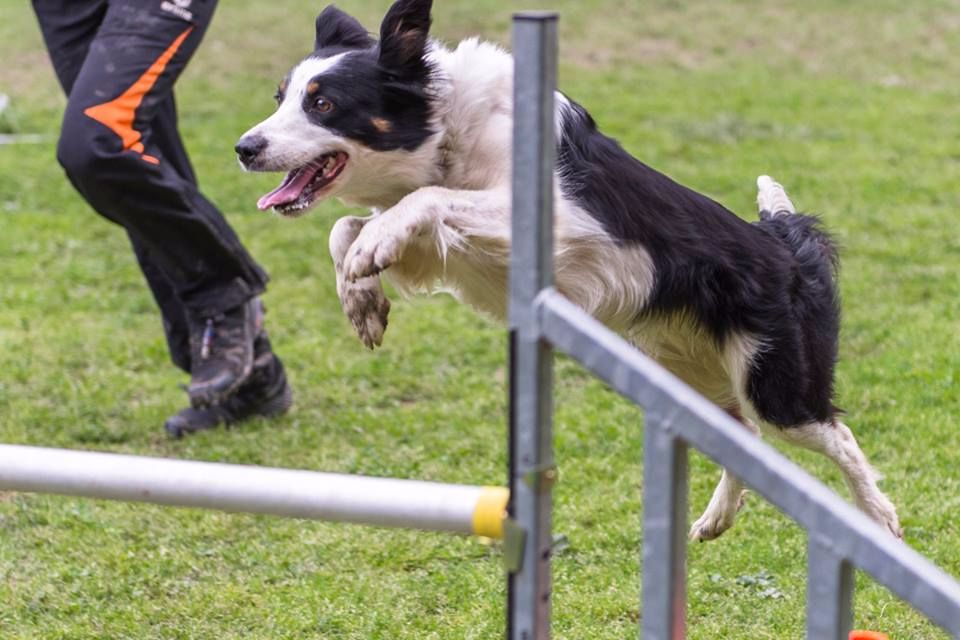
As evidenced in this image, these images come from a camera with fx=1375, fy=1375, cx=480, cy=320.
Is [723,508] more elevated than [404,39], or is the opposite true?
[404,39]

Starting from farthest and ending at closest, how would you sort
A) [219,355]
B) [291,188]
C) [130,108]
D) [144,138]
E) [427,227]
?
[219,355] < [144,138] < [130,108] < [291,188] < [427,227]

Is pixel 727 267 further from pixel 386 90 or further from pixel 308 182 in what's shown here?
pixel 308 182

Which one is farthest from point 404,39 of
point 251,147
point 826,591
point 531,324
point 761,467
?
point 826,591

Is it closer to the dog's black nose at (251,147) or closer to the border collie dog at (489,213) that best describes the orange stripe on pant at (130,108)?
the border collie dog at (489,213)

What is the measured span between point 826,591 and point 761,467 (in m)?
0.22

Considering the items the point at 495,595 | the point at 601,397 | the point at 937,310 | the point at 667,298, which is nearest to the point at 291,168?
the point at 667,298

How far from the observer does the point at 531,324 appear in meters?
2.20

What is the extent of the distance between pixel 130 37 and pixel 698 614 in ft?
9.04

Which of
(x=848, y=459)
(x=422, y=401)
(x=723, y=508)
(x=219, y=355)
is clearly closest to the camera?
(x=848, y=459)

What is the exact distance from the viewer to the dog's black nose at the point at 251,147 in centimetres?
349

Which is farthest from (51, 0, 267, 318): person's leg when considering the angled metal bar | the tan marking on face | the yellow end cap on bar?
the angled metal bar

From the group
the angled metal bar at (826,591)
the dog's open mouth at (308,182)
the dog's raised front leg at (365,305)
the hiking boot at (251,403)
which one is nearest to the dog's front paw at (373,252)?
the dog's raised front leg at (365,305)

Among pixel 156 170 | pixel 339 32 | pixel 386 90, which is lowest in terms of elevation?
pixel 156 170

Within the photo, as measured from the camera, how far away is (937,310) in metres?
6.62
